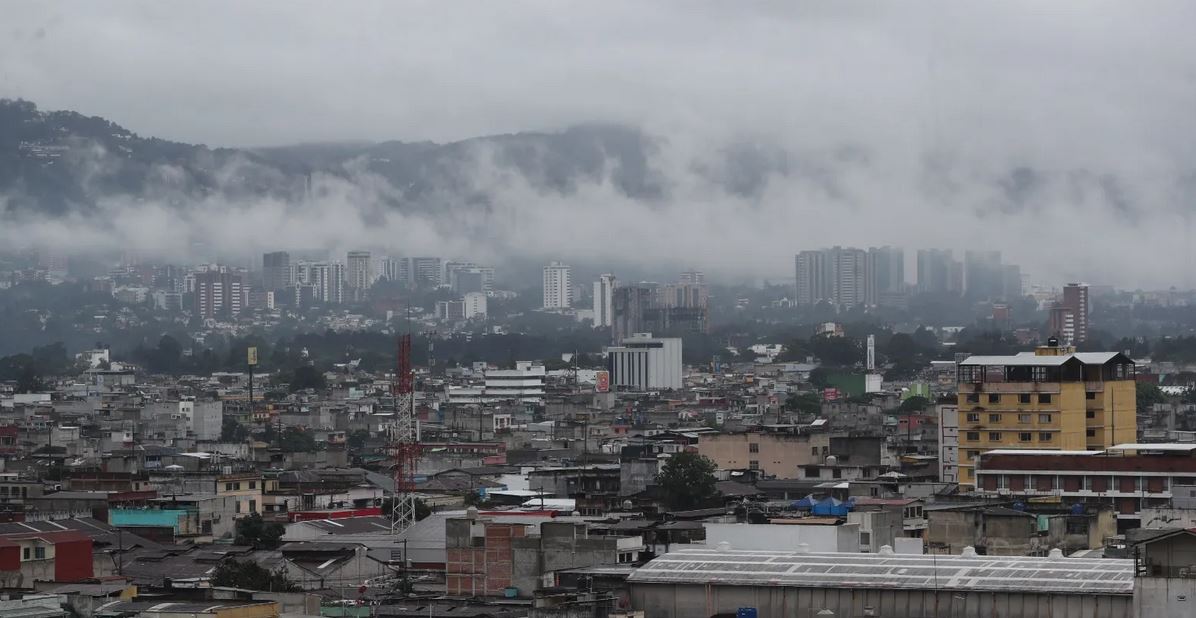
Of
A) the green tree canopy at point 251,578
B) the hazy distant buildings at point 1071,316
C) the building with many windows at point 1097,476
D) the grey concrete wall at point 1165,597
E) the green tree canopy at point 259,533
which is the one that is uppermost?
the hazy distant buildings at point 1071,316

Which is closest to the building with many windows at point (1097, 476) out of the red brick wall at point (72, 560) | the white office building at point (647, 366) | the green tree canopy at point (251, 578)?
the green tree canopy at point (251, 578)

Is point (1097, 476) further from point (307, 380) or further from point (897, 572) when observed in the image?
point (307, 380)

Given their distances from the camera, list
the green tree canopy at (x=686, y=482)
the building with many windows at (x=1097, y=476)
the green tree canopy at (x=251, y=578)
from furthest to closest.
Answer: the green tree canopy at (x=686, y=482) < the building with many windows at (x=1097, y=476) < the green tree canopy at (x=251, y=578)

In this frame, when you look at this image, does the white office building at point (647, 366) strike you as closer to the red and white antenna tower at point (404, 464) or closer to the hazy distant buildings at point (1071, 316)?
the hazy distant buildings at point (1071, 316)

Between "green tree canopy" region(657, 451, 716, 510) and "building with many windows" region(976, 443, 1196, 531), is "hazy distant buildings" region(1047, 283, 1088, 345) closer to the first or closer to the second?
"green tree canopy" region(657, 451, 716, 510)

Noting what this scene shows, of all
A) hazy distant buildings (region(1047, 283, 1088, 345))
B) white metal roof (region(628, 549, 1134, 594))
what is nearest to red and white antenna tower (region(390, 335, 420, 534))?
white metal roof (region(628, 549, 1134, 594))

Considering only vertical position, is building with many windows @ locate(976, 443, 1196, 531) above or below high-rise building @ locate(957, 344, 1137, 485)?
below
